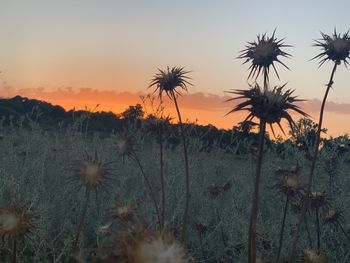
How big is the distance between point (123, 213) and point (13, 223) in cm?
129

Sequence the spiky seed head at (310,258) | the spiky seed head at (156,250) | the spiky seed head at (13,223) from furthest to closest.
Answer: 1. the spiky seed head at (310,258)
2. the spiky seed head at (13,223)
3. the spiky seed head at (156,250)

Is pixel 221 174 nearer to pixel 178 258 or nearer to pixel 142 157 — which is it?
pixel 142 157

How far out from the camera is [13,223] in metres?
2.67

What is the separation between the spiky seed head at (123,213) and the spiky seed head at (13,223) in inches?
43.8

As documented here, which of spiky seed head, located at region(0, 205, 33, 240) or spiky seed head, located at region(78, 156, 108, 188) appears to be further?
spiky seed head, located at region(78, 156, 108, 188)

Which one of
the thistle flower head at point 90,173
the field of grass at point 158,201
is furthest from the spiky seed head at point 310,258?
the thistle flower head at point 90,173

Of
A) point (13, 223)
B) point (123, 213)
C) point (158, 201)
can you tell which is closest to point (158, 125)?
point (123, 213)

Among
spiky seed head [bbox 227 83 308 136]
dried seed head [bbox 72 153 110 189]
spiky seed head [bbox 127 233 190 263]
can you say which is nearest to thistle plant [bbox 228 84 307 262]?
spiky seed head [bbox 227 83 308 136]

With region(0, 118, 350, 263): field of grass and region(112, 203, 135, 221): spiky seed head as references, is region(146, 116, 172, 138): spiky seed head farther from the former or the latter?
region(112, 203, 135, 221): spiky seed head

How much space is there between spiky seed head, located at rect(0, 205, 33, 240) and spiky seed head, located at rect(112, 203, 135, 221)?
3.65 feet

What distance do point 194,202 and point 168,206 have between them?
1047 mm

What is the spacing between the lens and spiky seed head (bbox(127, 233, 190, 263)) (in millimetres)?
1190

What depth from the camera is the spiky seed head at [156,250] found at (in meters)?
1.19

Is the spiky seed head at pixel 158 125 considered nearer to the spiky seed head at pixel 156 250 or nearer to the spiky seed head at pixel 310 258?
the spiky seed head at pixel 310 258
